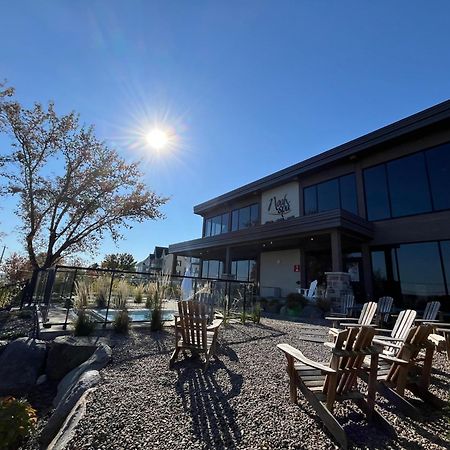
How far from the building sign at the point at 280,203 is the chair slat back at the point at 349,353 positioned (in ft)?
37.3

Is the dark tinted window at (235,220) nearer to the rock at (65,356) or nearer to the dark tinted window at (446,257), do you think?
the dark tinted window at (446,257)

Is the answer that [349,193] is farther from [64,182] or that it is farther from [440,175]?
[64,182]

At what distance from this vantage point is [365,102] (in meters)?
8.48

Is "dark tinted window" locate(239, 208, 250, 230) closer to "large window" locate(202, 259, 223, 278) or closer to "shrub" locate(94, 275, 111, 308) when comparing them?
"large window" locate(202, 259, 223, 278)

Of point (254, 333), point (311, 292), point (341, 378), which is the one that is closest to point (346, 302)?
point (311, 292)

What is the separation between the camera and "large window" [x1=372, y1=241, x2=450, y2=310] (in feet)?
28.1

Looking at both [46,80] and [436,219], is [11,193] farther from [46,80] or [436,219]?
[436,219]

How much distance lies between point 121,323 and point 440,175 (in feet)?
34.7

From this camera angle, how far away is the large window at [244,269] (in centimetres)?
1573

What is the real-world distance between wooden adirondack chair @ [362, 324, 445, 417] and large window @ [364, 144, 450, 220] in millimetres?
8188

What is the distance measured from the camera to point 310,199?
12.9m

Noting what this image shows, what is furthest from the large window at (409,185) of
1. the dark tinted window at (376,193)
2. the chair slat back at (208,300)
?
the chair slat back at (208,300)

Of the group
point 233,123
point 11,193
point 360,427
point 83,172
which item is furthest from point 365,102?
point 11,193

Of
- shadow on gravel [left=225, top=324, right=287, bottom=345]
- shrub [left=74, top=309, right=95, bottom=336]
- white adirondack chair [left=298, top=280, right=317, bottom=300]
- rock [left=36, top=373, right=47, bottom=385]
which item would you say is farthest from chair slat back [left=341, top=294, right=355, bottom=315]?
rock [left=36, top=373, right=47, bottom=385]
